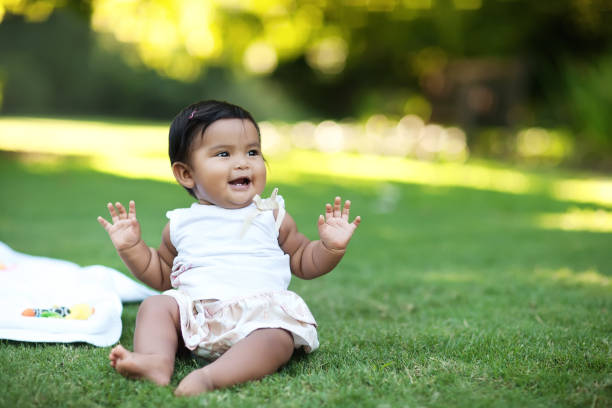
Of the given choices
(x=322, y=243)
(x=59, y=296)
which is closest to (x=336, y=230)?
(x=322, y=243)

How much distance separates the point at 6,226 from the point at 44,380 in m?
3.51

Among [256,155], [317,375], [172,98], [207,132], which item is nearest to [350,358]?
[317,375]

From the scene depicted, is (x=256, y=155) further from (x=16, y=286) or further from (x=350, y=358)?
(x=16, y=286)

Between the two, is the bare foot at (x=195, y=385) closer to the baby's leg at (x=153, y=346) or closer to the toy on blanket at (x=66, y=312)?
the baby's leg at (x=153, y=346)

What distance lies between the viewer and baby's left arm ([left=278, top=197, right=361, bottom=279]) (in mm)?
2115

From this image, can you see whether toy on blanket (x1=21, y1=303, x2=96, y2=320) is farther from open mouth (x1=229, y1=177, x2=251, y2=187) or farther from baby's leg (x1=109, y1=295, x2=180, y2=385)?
open mouth (x1=229, y1=177, x2=251, y2=187)

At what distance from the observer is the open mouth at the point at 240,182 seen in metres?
2.17

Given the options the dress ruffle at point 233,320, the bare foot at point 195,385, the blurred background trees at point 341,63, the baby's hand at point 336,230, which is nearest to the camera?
the bare foot at point 195,385

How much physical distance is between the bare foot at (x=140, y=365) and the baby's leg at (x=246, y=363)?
0.11 meters

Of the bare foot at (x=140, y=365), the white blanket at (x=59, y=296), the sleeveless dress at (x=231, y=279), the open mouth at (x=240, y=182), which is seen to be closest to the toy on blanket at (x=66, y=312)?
the white blanket at (x=59, y=296)

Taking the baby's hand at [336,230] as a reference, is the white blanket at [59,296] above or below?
below

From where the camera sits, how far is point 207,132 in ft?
7.03

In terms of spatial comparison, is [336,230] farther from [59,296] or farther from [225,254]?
[59,296]

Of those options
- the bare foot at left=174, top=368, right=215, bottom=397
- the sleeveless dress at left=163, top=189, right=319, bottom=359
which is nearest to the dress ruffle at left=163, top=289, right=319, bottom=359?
the sleeveless dress at left=163, top=189, right=319, bottom=359
